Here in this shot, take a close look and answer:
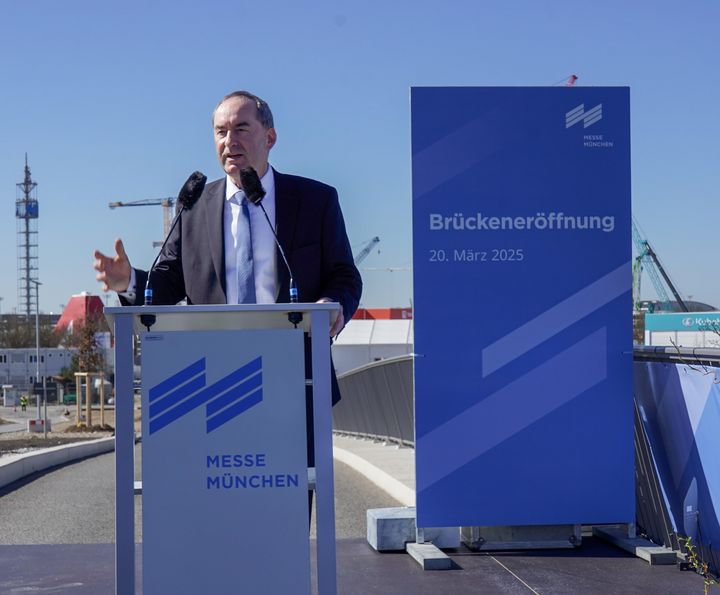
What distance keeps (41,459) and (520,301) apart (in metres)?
11.6

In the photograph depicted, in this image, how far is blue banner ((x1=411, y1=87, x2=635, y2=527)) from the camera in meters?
5.95

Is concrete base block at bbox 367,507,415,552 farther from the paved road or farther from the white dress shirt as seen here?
the white dress shirt

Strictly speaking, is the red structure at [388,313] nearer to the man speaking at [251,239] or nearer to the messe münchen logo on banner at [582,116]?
the messe münchen logo on banner at [582,116]

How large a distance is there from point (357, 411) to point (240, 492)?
1918 centimetres

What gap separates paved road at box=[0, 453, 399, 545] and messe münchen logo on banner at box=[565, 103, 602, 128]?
12.9 feet

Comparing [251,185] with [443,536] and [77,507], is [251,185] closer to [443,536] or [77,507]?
[443,536]

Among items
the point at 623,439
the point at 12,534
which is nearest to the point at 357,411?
the point at 12,534

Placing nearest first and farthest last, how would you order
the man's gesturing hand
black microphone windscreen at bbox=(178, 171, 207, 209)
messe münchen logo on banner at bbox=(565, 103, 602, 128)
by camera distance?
the man's gesturing hand, black microphone windscreen at bbox=(178, 171, 207, 209), messe münchen logo on banner at bbox=(565, 103, 602, 128)

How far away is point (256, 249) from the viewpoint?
12.7ft

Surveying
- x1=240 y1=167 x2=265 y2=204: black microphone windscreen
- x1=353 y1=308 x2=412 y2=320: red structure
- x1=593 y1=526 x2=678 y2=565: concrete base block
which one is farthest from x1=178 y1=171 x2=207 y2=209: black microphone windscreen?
x1=353 y1=308 x2=412 y2=320: red structure

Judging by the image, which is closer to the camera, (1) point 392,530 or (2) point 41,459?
(1) point 392,530

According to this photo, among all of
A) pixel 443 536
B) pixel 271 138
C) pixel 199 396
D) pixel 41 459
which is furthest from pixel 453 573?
pixel 41 459

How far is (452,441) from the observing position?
5977mm

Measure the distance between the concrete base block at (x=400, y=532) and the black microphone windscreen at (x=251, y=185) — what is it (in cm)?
298
